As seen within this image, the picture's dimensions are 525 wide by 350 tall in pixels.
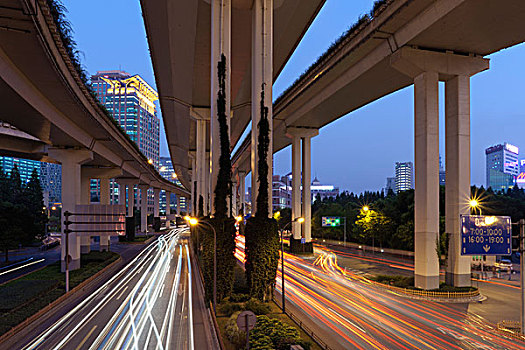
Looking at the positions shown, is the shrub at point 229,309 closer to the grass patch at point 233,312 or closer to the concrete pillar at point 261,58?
the grass patch at point 233,312

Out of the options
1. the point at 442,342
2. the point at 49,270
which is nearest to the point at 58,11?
the point at 442,342

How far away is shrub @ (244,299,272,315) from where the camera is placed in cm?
2061

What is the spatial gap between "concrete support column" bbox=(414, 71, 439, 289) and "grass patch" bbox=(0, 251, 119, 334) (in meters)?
25.9

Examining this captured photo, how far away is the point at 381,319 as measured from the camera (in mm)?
21375

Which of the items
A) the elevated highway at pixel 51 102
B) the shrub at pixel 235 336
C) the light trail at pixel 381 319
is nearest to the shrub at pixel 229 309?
the shrub at pixel 235 336

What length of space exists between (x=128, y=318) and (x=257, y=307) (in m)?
7.50

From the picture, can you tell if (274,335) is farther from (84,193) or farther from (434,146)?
(84,193)

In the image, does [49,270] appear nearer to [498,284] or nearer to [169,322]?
[169,322]

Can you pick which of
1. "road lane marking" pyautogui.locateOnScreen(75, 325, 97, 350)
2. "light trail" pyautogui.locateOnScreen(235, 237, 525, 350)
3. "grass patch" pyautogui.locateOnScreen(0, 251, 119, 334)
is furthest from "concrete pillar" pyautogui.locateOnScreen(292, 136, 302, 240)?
"road lane marking" pyautogui.locateOnScreen(75, 325, 97, 350)

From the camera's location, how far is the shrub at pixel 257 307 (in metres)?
20.6

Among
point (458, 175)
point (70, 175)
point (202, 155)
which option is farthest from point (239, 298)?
point (202, 155)

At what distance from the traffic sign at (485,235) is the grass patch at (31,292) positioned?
23.7 metres

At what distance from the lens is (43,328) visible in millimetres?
20922

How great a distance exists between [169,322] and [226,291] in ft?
14.3
